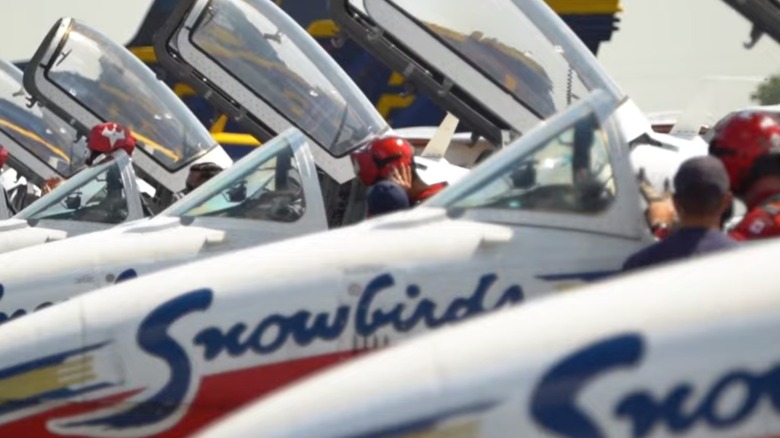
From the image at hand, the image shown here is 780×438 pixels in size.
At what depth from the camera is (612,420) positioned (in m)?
4.05

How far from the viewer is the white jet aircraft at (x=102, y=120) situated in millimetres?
11820

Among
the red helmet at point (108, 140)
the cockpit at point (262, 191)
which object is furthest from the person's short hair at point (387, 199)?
the red helmet at point (108, 140)

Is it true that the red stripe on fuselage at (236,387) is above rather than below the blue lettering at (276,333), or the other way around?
below

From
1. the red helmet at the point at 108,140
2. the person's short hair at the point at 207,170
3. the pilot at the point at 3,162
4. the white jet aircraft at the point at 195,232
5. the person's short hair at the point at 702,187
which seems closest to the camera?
the person's short hair at the point at 702,187

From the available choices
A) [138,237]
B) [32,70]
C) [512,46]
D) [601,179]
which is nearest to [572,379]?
[601,179]

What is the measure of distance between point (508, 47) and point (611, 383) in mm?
5912

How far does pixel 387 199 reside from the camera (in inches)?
334

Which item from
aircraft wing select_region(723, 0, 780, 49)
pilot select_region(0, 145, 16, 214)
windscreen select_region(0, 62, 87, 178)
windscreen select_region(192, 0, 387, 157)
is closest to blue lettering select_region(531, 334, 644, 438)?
aircraft wing select_region(723, 0, 780, 49)

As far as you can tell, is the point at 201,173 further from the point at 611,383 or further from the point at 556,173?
the point at 611,383

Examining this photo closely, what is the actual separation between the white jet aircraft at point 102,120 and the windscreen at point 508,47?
2516 millimetres

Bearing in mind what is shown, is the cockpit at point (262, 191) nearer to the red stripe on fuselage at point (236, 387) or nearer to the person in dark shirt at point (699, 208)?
the red stripe on fuselage at point (236, 387)

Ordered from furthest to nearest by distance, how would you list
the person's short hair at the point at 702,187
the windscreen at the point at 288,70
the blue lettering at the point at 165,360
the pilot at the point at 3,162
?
the pilot at the point at 3,162, the windscreen at the point at 288,70, the blue lettering at the point at 165,360, the person's short hair at the point at 702,187

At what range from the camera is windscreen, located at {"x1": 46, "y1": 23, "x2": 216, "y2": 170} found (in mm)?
13188

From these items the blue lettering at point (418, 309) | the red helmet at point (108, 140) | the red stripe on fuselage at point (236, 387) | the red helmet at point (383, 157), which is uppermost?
the red helmet at point (108, 140)
